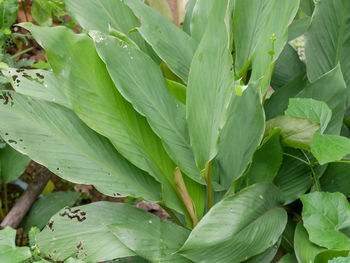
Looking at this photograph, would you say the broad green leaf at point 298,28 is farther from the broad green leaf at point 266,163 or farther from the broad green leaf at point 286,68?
the broad green leaf at point 266,163

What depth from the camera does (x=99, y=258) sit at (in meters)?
0.89

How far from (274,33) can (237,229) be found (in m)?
0.47

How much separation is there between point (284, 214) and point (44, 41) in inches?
27.0

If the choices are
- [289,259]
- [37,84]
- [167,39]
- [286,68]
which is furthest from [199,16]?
[289,259]

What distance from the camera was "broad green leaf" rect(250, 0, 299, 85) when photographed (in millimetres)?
937

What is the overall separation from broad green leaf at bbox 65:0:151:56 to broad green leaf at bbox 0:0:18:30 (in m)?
0.41

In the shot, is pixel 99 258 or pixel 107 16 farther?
pixel 107 16

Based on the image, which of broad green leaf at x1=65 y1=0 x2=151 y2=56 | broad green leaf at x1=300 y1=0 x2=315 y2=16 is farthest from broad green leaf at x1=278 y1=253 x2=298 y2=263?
broad green leaf at x1=300 y1=0 x2=315 y2=16

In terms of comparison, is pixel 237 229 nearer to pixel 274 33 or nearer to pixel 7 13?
pixel 274 33

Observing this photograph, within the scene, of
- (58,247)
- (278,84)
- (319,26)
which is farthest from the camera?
(278,84)

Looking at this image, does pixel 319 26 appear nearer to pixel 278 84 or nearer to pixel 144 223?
pixel 278 84

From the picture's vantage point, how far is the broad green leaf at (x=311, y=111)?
893 millimetres

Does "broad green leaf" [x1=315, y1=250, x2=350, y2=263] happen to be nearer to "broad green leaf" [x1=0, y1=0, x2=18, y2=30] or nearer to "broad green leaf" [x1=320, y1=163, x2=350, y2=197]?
"broad green leaf" [x1=320, y1=163, x2=350, y2=197]

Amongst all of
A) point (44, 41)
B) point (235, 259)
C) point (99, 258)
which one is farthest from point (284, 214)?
point (44, 41)
